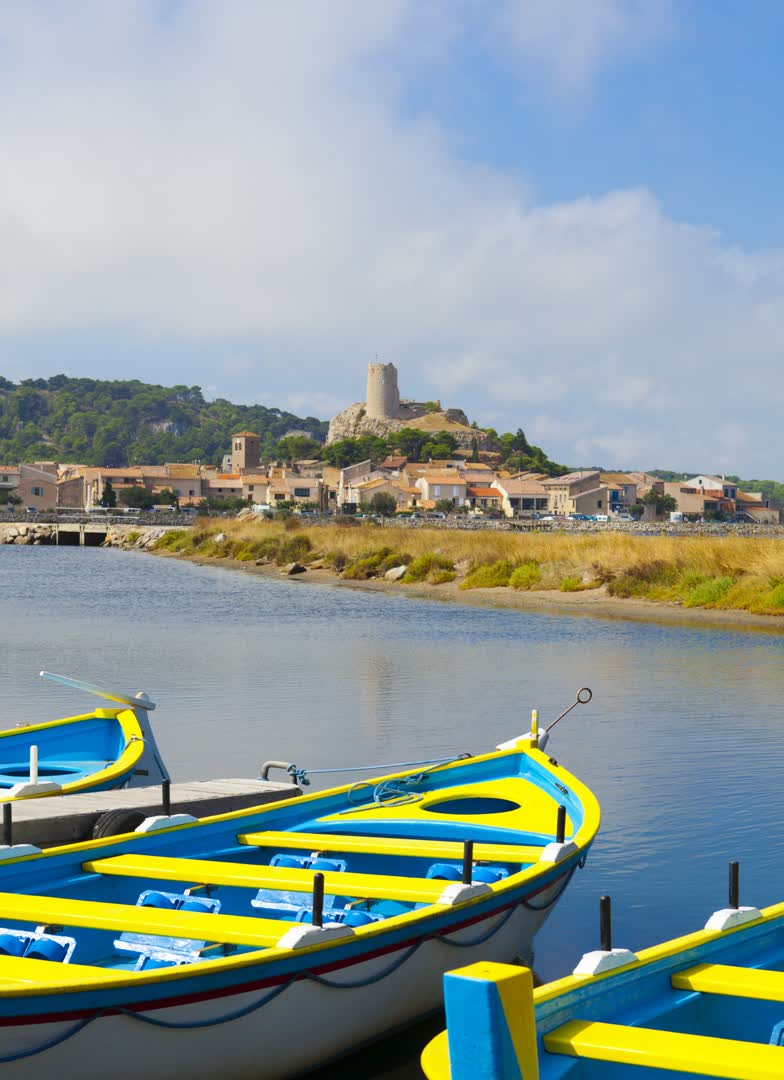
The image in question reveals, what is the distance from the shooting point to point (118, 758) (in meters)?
10.3

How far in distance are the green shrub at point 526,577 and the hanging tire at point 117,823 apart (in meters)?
29.1

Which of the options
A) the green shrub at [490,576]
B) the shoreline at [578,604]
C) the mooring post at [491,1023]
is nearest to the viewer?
the mooring post at [491,1023]

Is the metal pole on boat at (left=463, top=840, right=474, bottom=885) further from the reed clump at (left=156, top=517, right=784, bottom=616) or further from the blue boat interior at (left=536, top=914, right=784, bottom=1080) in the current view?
the reed clump at (left=156, top=517, right=784, bottom=616)

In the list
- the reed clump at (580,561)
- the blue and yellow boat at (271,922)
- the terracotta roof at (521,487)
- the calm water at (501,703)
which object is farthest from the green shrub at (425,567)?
the terracotta roof at (521,487)

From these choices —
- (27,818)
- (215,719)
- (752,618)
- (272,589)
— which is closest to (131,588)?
(272,589)

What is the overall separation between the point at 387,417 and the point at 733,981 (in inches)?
6900

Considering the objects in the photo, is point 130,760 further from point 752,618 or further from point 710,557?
point 710,557

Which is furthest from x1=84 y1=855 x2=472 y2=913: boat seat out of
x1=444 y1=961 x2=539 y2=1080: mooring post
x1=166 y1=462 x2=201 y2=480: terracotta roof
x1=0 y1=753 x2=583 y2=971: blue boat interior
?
x1=166 y1=462 x2=201 y2=480: terracotta roof

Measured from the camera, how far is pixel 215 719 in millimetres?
15398

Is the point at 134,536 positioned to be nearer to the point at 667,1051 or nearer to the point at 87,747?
the point at 87,747

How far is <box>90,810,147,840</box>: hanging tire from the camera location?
7.80 metres

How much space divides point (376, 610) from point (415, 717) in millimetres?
16888

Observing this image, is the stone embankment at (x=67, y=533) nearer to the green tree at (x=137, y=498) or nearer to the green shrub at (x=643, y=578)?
the green tree at (x=137, y=498)

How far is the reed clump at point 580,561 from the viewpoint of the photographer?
31.2 metres
